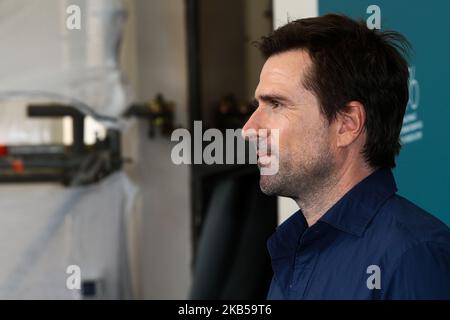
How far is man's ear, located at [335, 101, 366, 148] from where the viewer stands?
1.38 m

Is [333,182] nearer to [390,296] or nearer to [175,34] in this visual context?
[390,296]

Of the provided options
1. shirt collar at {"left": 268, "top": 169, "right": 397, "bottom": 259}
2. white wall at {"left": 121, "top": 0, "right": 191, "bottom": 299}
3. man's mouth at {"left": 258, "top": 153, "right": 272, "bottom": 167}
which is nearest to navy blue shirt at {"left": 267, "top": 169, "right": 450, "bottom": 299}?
shirt collar at {"left": 268, "top": 169, "right": 397, "bottom": 259}

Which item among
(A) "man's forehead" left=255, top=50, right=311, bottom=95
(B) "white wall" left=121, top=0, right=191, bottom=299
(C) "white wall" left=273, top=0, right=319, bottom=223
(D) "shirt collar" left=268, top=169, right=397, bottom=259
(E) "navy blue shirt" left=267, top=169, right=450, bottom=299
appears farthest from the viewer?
(B) "white wall" left=121, top=0, right=191, bottom=299

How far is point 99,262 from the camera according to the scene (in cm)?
253

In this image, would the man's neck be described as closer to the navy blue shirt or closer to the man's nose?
the navy blue shirt

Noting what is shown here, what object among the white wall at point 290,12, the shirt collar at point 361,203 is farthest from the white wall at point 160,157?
the shirt collar at point 361,203

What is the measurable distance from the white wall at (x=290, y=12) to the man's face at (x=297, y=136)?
439mm

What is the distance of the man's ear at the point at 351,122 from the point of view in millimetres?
1380

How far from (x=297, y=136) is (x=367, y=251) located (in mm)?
238

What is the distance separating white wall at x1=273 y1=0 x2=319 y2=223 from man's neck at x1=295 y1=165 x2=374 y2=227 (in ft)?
1.65

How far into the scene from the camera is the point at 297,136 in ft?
4.55

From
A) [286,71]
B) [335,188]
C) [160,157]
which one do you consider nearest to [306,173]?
[335,188]
